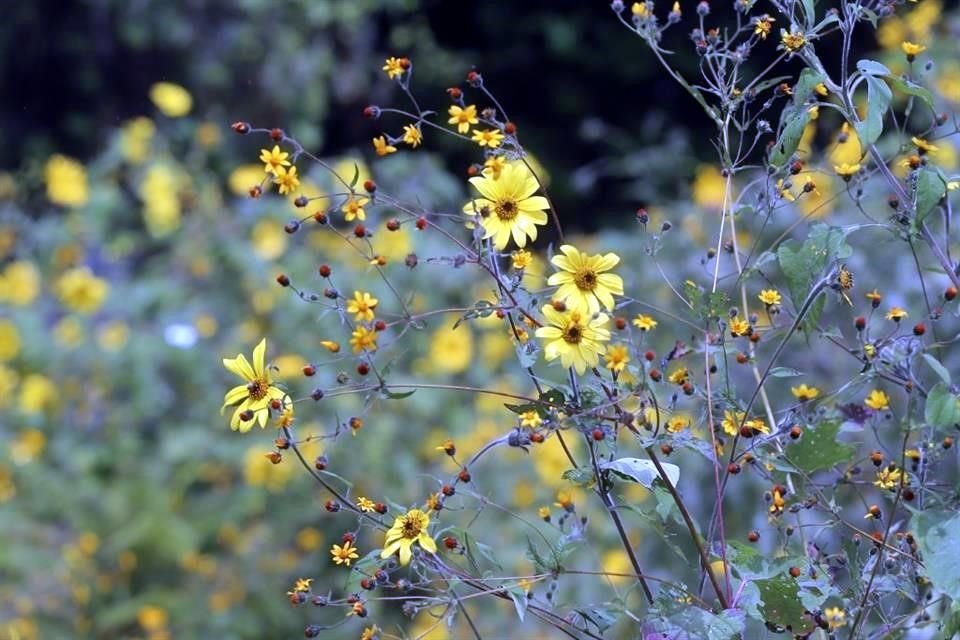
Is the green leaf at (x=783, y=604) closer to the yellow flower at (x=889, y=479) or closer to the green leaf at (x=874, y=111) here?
the yellow flower at (x=889, y=479)

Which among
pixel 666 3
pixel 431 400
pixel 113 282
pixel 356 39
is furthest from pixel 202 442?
pixel 356 39

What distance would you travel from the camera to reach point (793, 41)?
0.96 metres

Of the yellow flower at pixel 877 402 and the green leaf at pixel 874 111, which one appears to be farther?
the yellow flower at pixel 877 402

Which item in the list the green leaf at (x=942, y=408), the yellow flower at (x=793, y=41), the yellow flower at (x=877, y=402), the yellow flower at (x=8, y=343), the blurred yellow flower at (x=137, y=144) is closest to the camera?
the green leaf at (x=942, y=408)

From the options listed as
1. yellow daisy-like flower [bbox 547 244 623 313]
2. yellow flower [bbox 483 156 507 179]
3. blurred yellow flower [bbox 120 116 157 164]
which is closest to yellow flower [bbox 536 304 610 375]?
yellow daisy-like flower [bbox 547 244 623 313]

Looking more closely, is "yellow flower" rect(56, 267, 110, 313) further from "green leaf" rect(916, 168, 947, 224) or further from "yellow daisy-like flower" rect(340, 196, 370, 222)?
"green leaf" rect(916, 168, 947, 224)

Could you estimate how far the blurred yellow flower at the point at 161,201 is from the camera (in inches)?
174

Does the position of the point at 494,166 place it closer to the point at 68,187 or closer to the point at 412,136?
the point at 412,136

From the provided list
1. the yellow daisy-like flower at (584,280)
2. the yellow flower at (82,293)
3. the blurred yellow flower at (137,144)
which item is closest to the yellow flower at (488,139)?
the yellow daisy-like flower at (584,280)

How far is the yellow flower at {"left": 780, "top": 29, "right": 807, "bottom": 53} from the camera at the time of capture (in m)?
0.96

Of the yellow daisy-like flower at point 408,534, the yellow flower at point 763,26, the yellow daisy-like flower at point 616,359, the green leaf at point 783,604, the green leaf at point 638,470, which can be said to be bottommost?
the green leaf at point 783,604

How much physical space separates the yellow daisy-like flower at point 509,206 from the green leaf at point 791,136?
0.19 metres

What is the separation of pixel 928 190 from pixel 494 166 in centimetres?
32

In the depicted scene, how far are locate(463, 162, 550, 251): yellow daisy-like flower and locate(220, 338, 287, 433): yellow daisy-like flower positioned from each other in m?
0.19
